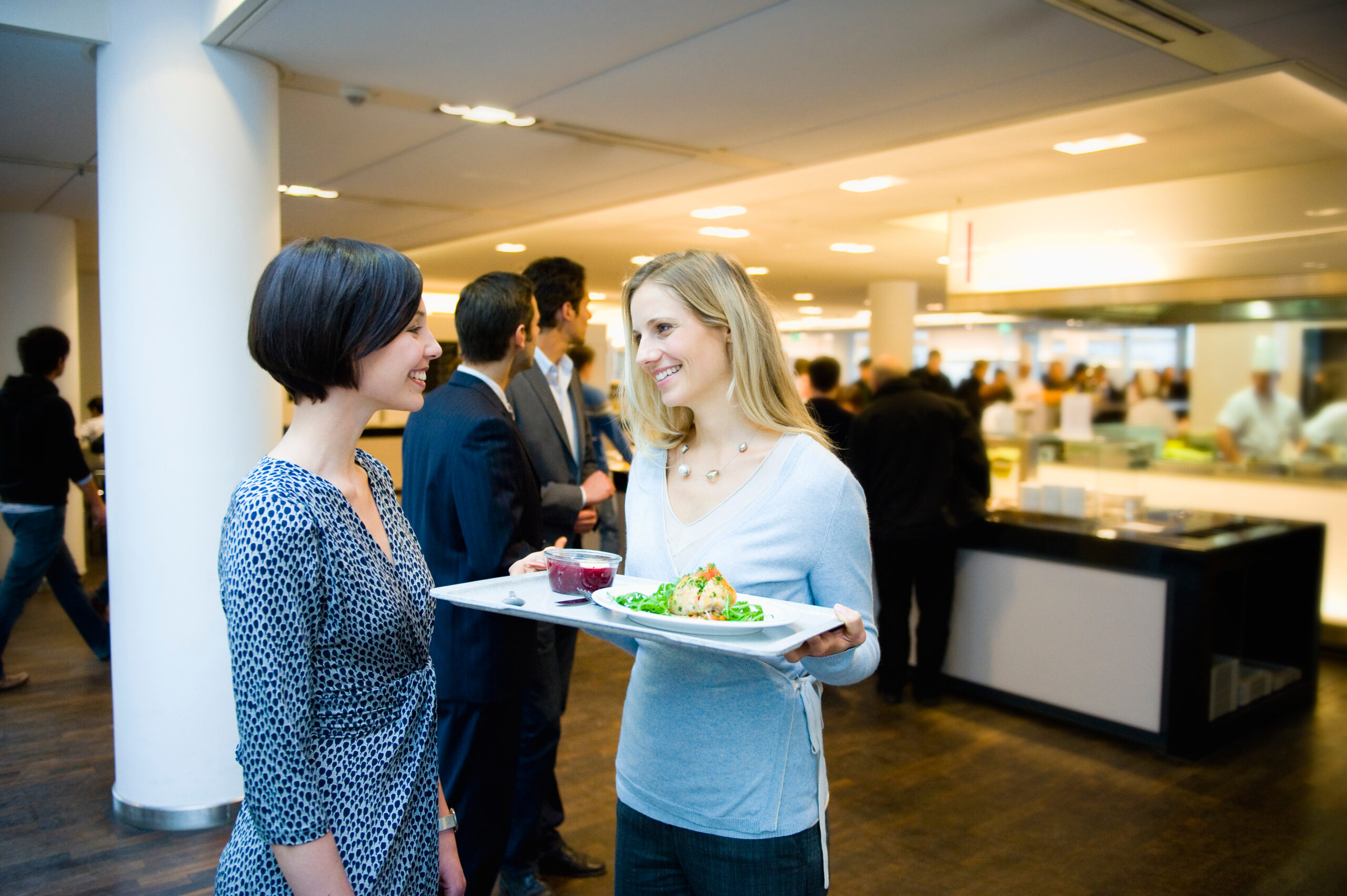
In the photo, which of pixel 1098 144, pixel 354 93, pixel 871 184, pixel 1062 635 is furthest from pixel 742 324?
pixel 871 184

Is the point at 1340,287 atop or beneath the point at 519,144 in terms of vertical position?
beneath

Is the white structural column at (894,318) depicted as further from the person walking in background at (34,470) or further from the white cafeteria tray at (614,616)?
the white cafeteria tray at (614,616)

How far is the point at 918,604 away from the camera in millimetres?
4863

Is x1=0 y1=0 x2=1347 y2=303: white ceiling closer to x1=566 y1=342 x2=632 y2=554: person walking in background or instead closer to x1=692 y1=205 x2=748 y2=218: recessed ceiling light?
x1=692 y1=205 x2=748 y2=218: recessed ceiling light

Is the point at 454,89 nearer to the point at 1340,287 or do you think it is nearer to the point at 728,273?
the point at 728,273

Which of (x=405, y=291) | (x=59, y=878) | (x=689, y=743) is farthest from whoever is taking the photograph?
(x=59, y=878)

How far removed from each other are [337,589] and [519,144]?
12.1 feet

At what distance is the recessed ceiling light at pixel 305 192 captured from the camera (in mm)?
5668

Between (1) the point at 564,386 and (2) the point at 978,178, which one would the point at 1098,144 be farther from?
(1) the point at 564,386

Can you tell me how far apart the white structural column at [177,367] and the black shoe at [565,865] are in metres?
1.16

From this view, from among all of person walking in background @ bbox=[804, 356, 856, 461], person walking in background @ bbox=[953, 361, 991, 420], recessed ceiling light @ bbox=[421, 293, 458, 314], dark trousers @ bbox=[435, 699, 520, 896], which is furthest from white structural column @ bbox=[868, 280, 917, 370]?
dark trousers @ bbox=[435, 699, 520, 896]

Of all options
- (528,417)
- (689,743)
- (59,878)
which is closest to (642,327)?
(689,743)

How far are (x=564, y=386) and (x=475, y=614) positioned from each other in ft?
4.31

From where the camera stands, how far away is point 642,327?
62.7 inches
